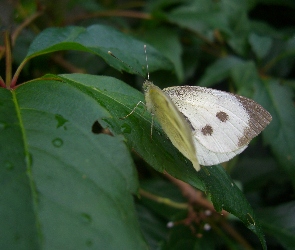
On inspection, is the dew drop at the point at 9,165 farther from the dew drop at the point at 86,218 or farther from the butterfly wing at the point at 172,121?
the butterfly wing at the point at 172,121

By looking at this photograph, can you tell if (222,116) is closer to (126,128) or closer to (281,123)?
(126,128)

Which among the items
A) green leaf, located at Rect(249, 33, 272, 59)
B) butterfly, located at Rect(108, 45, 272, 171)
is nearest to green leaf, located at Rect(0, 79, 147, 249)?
butterfly, located at Rect(108, 45, 272, 171)

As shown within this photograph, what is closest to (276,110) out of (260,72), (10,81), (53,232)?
(260,72)

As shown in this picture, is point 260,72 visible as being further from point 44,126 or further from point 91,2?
point 44,126

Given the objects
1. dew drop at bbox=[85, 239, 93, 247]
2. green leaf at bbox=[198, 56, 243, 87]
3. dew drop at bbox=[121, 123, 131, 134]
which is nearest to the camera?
dew drop at bbox=[85, 239, 93, 247]

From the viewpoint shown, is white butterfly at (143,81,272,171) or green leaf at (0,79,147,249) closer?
green leaf at (0,79,147,249)

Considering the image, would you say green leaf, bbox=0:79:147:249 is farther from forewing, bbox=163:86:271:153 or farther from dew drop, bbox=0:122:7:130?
forewing, bbox=163:86:271:153
